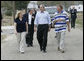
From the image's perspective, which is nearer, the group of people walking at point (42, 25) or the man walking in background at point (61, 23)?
the group of people walking at point (42, 25)

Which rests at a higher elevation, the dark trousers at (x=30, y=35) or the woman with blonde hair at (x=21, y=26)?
the woman with blonde hair at (x=21, y=26)

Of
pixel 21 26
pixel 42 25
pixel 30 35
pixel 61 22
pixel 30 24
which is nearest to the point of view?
pixel 21 26

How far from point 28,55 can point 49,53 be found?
883 millimetres

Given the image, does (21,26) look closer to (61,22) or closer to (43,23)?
(43,23)

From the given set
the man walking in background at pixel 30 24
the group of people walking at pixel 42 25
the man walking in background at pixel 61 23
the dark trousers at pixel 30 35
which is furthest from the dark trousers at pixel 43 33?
the dark trousers at pixel 30 35

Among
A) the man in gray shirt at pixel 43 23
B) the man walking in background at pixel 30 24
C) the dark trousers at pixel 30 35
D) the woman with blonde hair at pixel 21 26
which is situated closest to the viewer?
the woman with blonde hair at pixel 21 26

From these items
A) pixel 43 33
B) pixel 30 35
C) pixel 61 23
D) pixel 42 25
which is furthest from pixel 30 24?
pixel 61 23

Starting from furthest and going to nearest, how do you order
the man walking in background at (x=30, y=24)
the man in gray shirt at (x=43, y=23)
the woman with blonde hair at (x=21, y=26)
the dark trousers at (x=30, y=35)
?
the dark trousers at (x=30, y=35)
the man walking in background at (x=30, y=24)
the man in gray shirt at (x=43, y=23)
the woman with blonde hair at (x=21, y=26)

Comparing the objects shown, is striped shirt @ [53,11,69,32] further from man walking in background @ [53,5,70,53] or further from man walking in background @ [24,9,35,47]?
man walking in background @ [24,9,35,47]

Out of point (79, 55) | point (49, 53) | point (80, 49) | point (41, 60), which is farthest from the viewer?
point (80, 49)

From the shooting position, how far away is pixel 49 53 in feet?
42.4

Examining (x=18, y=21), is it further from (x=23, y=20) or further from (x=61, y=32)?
(x=61, y=32)

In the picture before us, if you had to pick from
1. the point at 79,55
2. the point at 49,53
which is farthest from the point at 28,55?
the point at 79,55

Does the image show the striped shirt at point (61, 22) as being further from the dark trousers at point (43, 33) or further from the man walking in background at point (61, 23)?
the dark trousers at point (43, 33)
